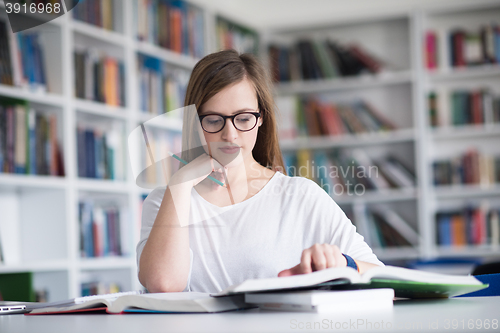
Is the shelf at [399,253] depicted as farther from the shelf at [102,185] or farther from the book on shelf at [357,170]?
the shelf at [102,185]

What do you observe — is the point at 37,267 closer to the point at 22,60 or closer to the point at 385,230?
the point at 22,60

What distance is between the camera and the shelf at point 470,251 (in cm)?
322

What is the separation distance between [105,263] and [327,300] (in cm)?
207

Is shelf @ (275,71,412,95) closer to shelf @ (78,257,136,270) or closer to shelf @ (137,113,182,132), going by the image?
shelf @ (78,257,136,270)

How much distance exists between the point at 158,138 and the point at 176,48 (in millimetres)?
1874

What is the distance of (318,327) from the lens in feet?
1.71

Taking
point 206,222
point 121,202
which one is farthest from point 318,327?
point 121,202

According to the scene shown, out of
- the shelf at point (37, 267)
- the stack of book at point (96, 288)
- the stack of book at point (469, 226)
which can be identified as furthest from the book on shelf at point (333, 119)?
the shelf at point (37, 267)

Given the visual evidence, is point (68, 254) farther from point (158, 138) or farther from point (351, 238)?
point (351, 238)

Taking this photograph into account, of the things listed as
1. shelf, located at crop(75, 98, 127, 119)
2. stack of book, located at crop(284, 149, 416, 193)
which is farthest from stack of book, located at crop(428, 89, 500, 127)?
shelf, located at crop(75, 98, 127, 119)

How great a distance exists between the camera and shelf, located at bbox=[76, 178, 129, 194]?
242 cm

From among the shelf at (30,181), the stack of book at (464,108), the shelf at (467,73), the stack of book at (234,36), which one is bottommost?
the shelf at (30,181)

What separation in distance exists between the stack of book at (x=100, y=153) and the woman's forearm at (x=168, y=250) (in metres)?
1.43

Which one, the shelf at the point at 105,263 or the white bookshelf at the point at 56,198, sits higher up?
the white bookshelf at the point at 56,198
